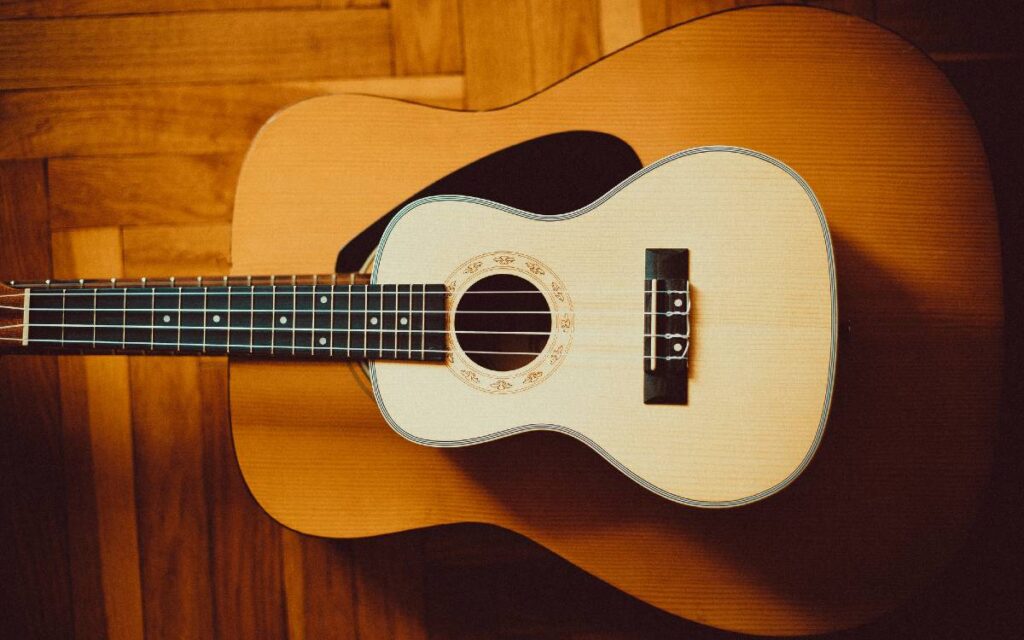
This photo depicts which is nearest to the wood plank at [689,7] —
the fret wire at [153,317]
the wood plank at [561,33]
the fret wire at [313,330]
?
the wood plank at [561,33]

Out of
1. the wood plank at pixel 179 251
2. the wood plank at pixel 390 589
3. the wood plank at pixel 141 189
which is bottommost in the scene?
the wood plank at pixel 390 589

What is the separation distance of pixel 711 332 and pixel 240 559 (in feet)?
2.61

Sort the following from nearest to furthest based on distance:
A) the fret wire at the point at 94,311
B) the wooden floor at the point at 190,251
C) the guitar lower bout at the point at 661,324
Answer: the guitar lower bout at the point at 661,324 < the fret wire at the point at 94,311 < the wooden floor at the point at 190,251

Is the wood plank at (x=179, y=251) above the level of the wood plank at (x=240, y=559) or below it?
above

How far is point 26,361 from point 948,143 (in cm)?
136

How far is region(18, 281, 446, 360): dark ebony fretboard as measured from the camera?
677mm

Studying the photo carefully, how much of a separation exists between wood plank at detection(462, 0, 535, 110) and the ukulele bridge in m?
0.44

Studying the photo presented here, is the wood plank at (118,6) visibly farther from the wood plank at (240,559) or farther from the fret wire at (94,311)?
the wood plank at (240,559)

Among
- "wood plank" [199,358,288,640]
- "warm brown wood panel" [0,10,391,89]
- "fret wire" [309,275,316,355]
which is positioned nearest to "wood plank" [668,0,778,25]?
"warm brown wood panel" [0,10,391,89]

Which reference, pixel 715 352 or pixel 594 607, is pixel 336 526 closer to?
pixel 594 607

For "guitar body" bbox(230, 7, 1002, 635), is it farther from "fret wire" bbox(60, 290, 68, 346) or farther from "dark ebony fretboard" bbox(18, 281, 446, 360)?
"fret wire" bbox(60, 290, 68, 346)

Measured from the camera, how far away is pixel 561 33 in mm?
924

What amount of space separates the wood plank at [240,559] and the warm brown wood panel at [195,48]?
1.84 feet

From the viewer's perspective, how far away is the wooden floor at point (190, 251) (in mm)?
905
